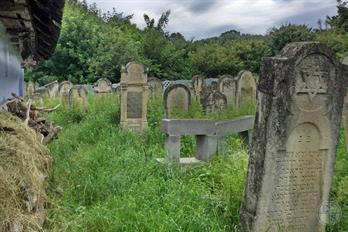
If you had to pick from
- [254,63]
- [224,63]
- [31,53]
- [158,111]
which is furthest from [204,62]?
[31,53]

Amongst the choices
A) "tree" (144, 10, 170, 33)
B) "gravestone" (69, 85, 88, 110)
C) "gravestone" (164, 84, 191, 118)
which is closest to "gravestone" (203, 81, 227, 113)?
"gravestone" (164, 84, 191, 118)

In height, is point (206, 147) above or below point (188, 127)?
below

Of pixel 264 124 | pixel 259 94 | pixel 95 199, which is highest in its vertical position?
pixel 259 94

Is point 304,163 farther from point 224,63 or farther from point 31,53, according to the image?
point 224,63

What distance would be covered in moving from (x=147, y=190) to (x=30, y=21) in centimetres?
286

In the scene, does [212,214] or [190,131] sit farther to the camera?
[190,131]

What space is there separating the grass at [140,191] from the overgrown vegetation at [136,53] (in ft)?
73.4

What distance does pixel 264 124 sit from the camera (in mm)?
5008

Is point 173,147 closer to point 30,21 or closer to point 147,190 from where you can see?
point 147,190

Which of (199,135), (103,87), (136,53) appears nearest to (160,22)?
(136,53)

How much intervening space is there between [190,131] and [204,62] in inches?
1152

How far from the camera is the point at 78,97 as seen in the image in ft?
59.0

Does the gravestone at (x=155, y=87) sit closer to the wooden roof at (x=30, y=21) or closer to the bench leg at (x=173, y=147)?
the wooden roof at (x=30, y=21)

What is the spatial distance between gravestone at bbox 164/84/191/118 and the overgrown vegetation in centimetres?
2026
